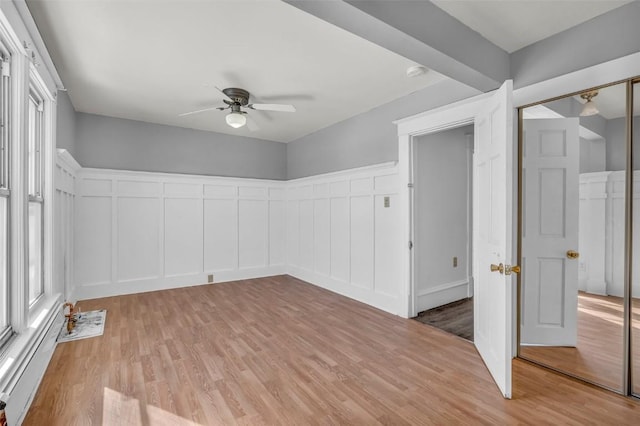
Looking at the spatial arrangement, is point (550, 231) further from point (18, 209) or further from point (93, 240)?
point (93, 240)

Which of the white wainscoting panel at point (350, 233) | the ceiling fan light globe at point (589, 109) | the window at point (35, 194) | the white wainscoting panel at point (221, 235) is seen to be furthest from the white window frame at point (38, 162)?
the ceiling fan light globe at point (589, 109)

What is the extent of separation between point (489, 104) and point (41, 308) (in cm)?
396

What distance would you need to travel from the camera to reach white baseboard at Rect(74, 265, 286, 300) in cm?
443

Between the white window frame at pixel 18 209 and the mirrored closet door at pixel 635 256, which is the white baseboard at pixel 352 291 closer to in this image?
the mirrored closet door at pixel 635 256

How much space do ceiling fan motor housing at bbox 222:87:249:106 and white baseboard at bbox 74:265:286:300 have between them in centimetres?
306

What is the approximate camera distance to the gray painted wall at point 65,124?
3.36m

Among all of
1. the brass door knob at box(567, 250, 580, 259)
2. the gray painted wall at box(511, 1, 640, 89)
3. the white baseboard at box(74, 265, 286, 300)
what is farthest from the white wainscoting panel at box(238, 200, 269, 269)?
the brass door knob at box(567, 250, 580, 259)

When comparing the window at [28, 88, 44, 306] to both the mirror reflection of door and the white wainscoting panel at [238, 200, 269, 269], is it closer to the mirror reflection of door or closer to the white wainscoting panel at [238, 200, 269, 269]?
the white wainscoting panel at [238, 200, 269, 269]

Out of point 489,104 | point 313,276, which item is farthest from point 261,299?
point 489,104

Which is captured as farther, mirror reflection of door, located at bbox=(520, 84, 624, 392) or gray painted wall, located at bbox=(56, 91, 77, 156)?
gray painted wall, located at bbox=(56, 91, 77, 156)

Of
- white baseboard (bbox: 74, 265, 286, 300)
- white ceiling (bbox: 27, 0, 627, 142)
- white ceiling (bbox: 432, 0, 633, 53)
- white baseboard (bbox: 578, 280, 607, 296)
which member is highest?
white ceiling (bbox: 27, 0, 627, 142)

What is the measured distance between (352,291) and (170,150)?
12.0ft

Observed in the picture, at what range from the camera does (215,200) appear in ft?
17.9

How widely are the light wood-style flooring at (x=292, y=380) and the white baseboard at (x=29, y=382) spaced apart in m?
0.09
